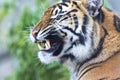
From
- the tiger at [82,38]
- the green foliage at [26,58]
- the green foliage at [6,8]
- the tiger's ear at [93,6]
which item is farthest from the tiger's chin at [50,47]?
the green foliage at [6,8]

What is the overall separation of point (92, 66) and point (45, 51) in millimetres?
349

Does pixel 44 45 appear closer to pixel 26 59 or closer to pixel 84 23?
pixel 84 23

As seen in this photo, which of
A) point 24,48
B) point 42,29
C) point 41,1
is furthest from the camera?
point 24,48

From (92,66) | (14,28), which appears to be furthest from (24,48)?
(92,66)

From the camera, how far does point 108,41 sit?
3742 millimetres

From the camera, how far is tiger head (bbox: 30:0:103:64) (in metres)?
3.64

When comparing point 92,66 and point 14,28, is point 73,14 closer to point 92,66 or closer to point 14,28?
point 92,66

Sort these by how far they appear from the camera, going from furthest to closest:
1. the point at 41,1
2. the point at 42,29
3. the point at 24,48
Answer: the point at 24,48 → the point at 41,1 → the point at 42,29

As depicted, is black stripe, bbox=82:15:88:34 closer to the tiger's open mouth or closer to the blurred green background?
the tiger's open mouth

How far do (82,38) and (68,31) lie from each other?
106mm

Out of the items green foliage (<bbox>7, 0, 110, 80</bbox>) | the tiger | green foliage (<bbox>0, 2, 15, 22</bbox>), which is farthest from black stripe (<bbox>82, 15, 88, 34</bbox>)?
green foliage (<bbox>0, 2, 15, 22</bbox>)

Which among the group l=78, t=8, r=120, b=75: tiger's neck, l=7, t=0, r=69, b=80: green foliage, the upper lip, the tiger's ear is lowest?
l=78, t=8, r=120, b=75: tiger's neck

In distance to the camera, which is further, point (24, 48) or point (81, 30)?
point (24, 48)

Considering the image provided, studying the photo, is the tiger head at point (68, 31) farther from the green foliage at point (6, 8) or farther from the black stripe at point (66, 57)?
the green foliage at point (6, 8)
